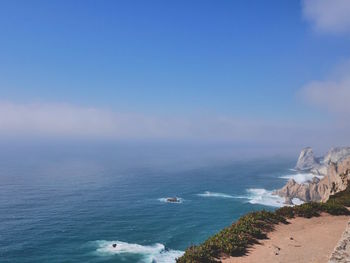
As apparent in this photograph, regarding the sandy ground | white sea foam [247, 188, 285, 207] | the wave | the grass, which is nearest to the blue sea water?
the wave

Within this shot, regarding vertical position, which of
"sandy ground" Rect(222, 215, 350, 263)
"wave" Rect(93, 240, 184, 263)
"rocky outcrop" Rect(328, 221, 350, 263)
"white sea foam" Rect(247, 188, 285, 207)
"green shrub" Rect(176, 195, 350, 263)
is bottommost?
"wave" Rect(93, 240, 184, 263)

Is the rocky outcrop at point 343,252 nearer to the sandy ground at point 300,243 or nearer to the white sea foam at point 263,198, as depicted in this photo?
the sandy ground at point 300,243

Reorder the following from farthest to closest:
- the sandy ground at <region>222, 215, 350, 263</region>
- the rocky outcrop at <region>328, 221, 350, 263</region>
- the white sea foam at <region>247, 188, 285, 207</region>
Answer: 1. the white sea foam at <region>247, 188, 285, 207</region>
2. the sandy ground at <region>222, 215, 350, 263</region>
3. the rocky outcrop at <region>328, 221, 350, 263</region>

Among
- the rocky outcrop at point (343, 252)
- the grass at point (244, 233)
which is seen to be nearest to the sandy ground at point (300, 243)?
the grass at point (244, 233)

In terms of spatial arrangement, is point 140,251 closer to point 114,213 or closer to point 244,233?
point 114,213

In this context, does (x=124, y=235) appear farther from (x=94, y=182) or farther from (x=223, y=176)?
(x=223, y=176)

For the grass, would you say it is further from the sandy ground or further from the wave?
the wave
